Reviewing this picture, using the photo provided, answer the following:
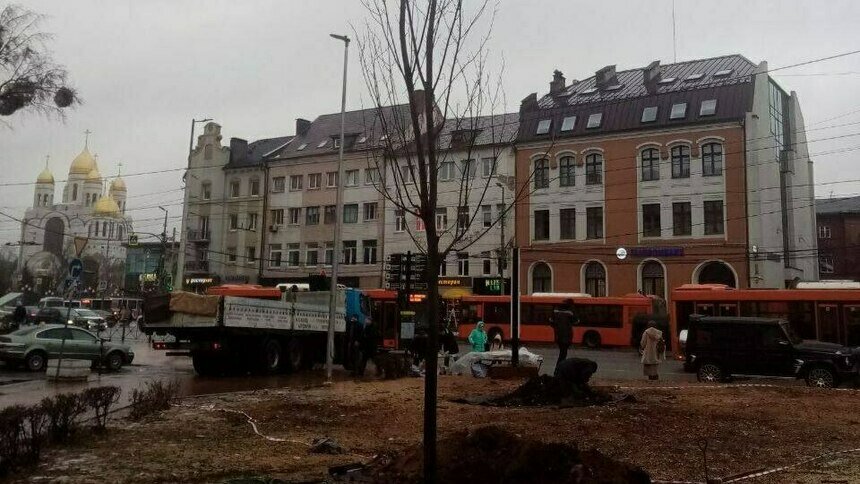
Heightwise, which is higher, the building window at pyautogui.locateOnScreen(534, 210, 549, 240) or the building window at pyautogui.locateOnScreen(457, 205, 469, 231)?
the building window at pyautogui.locateOnScreen(534, 210, 549, 240)

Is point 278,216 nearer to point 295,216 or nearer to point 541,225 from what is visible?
point 295,216

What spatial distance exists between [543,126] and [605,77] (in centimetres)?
736

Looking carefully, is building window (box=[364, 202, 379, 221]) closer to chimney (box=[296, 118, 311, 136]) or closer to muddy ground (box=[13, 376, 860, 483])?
chimney (box=[296, 118, 311, 136])

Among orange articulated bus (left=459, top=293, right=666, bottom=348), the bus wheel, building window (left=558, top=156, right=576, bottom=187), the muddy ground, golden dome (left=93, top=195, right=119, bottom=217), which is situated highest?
golden dome (left=93, top=195, right=119, bottom=217)

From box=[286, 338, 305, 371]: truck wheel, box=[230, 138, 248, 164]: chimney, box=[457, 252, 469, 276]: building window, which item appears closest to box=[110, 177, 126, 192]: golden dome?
box=[230, 138, 248, 164]: chimney

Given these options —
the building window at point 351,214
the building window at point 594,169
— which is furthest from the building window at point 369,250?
the building window at point 594,169

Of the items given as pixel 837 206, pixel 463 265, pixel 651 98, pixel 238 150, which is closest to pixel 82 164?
pixel 238 150

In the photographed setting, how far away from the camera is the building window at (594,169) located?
150ft

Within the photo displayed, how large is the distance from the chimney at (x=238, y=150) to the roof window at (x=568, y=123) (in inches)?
1126

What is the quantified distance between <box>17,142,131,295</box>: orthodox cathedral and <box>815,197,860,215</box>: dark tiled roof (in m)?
81.5

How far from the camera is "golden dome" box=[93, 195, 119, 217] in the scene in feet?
→ 339

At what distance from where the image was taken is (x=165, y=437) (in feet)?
32.2

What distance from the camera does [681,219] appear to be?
141 ft

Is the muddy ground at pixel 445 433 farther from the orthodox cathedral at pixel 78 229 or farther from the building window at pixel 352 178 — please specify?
the orthodox cathedral at pixel 78 229
